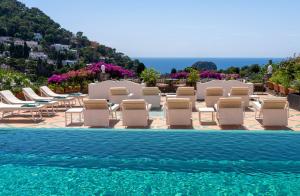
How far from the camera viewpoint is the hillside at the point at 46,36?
89562mm

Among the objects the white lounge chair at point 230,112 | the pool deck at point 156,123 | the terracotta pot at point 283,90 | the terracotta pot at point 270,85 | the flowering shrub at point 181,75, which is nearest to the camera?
the pool deck at point 156,123

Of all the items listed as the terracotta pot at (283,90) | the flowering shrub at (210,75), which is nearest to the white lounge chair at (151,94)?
the terracotta pot at (283,90)

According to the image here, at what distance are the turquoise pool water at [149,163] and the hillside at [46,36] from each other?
73675 millimetres

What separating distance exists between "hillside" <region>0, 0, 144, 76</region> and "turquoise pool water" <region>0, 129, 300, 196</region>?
73675 millimetres

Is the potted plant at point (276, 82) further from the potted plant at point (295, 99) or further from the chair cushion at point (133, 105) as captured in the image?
the chair cushion at point (133, 105)

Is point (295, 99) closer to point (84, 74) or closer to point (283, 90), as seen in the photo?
point (283, 90)

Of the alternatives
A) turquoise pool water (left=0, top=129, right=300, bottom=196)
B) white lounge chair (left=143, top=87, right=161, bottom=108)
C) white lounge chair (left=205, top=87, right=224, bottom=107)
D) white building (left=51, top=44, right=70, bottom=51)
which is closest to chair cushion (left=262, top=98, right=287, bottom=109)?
turquoise pool water (left=0, top=129, right=300, bottom=196)

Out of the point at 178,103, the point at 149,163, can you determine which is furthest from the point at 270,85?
the point at 149,163

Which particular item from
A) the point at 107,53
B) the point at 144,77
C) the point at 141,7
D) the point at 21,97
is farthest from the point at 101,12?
the point at 107,53

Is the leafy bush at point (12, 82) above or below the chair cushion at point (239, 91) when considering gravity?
above

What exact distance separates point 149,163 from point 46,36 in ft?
348

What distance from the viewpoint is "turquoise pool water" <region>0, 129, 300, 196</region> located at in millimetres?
5754

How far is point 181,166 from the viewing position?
264 inches

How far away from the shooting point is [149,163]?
691 cm
